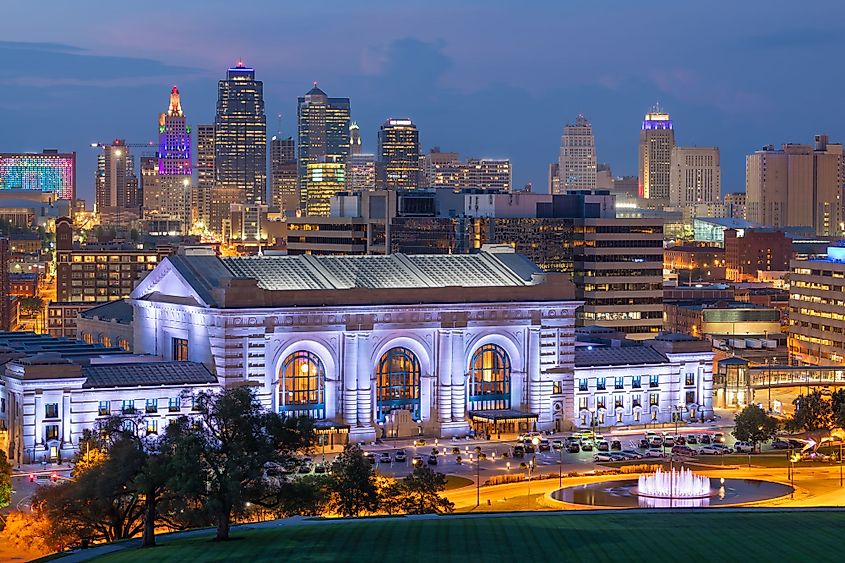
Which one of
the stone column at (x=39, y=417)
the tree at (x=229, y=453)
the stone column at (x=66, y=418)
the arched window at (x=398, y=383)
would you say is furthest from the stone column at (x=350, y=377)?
the tree at (x=229, y=453)

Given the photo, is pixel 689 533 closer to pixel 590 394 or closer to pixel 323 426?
pixel 323 426

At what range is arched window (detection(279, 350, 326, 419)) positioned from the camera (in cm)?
18138

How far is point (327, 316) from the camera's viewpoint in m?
182

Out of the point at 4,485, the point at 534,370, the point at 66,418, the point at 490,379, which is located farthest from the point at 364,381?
the point at 4,485

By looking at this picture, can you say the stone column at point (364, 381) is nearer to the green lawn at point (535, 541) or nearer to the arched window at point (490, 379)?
the arched window at point (490, 379)

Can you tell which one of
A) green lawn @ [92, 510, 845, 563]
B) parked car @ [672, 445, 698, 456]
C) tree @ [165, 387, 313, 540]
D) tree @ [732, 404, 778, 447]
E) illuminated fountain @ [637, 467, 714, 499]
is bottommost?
illuminated fountain @ [637, 467, 714, 499]

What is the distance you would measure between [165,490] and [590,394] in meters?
90.7

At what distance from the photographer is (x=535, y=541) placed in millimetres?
104562

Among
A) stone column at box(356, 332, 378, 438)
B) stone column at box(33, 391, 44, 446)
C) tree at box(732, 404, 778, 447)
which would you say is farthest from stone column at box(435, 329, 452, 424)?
stone column at box(33, 391, 44, 446)

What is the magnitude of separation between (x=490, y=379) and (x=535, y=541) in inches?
3471

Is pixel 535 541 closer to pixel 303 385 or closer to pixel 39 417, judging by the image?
pixel 39 417

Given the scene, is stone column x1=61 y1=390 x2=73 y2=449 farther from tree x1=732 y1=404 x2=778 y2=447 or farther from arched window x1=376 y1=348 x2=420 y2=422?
tree x1=732 y1=404 x2=778 y2=447

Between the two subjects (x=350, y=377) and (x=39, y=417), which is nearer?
(x=39, y=417)

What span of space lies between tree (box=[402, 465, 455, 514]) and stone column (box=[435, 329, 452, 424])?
53.6m
